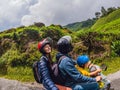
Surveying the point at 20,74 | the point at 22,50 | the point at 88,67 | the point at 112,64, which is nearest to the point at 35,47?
the point at 22,50

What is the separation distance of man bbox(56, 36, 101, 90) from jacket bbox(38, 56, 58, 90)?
25 cm

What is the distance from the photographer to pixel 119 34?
23.9 m

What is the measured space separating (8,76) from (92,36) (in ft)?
18.8

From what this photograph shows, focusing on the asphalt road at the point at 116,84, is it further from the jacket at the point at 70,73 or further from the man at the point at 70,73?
the jacket at the point at 70,73

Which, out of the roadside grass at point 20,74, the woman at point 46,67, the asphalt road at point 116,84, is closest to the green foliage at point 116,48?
the roadside grass at point 20,74

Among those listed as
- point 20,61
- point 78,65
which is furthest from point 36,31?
point 78,65

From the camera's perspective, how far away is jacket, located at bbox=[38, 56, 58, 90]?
7715 millimetres

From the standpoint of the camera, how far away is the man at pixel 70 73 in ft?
25.3

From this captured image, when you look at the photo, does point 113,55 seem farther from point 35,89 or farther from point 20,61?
point 35,89

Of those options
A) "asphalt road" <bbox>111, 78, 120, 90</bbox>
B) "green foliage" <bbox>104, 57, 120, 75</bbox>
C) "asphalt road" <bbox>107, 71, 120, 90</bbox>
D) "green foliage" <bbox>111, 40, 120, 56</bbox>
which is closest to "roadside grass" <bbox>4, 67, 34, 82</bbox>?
"green foliage" <bbox>104, 57, 120, 75</bbox>

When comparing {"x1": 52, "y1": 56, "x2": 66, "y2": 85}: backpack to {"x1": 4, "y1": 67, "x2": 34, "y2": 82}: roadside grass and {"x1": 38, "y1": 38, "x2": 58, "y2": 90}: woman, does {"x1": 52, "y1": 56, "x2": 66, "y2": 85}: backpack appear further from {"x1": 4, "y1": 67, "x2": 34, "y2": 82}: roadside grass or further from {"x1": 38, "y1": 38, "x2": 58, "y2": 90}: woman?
{"x1": 4, "y1": 67, "x2": 34, "y2": 82}: roadside grass

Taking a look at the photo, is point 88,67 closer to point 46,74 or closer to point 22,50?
point 46,74

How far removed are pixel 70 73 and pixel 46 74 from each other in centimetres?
48

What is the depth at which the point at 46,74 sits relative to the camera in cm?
779
